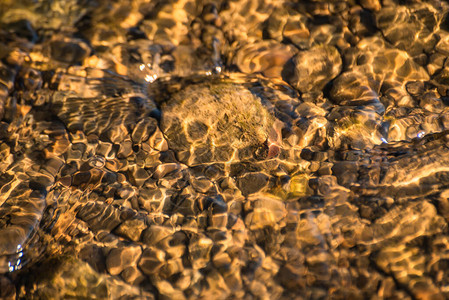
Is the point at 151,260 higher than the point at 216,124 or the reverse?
the reverse

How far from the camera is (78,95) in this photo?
13.6 feet

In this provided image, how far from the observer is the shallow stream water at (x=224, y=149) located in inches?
111

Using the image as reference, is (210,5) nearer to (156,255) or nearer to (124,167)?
(124,167)

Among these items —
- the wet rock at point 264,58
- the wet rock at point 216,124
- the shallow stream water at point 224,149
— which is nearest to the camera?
the shallow stream water at point 224,149

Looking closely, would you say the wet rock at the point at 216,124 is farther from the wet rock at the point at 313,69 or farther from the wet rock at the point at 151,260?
the wet rock at the point at 151,260

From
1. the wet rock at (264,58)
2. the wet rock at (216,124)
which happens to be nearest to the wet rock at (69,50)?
the wet rock at (216,124)

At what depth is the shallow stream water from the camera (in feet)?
9.29

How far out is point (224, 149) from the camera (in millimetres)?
3605

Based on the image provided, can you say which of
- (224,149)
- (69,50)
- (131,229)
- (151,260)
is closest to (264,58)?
(224,149)

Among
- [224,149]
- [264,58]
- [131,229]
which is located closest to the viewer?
[131,229]

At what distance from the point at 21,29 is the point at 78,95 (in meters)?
1.34

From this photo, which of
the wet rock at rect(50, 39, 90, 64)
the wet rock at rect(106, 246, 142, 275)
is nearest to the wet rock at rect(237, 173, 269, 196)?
the wet rock at rect(106, 246, 142, 275)

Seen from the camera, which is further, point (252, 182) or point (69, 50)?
point (69, 50)

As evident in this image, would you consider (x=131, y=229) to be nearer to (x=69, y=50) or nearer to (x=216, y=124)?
(x=216, y=124)
